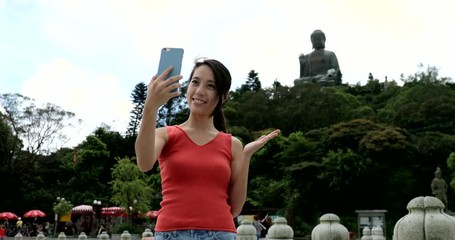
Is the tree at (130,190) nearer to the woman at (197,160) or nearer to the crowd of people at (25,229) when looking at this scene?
the crowd of people at (25,229)

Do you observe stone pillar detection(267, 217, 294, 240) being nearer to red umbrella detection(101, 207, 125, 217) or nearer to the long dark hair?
the long dark hair

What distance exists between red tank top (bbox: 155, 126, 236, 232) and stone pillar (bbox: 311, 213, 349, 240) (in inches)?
199

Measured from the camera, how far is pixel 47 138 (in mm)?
39344

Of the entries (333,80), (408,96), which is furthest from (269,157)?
(333,80)

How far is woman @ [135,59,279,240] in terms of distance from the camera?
89.1 inches

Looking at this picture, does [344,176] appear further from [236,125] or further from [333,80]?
[333,80]

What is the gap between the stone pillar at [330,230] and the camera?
23.5ft

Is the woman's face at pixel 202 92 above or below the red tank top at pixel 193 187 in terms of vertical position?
above

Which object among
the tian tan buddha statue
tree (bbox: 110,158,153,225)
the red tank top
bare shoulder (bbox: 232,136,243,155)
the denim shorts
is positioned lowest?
the denim shorts

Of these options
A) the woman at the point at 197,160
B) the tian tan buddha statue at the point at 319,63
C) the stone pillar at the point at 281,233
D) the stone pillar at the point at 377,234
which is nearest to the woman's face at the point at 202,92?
the woman at the point at 197,160

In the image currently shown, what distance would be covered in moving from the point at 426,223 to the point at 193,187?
3.52 m

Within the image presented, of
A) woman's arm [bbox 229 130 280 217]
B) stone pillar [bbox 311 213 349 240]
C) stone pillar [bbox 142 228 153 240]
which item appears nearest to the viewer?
woman's arm [bbox 229 130 280 217]

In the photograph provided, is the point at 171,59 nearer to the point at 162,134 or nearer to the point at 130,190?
the point at 162,134

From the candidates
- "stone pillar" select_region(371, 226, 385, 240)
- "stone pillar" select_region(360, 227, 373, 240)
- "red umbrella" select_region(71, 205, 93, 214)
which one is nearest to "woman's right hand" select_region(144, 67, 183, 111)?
"stone pillar" select_region(371, 226, 385, 240)
